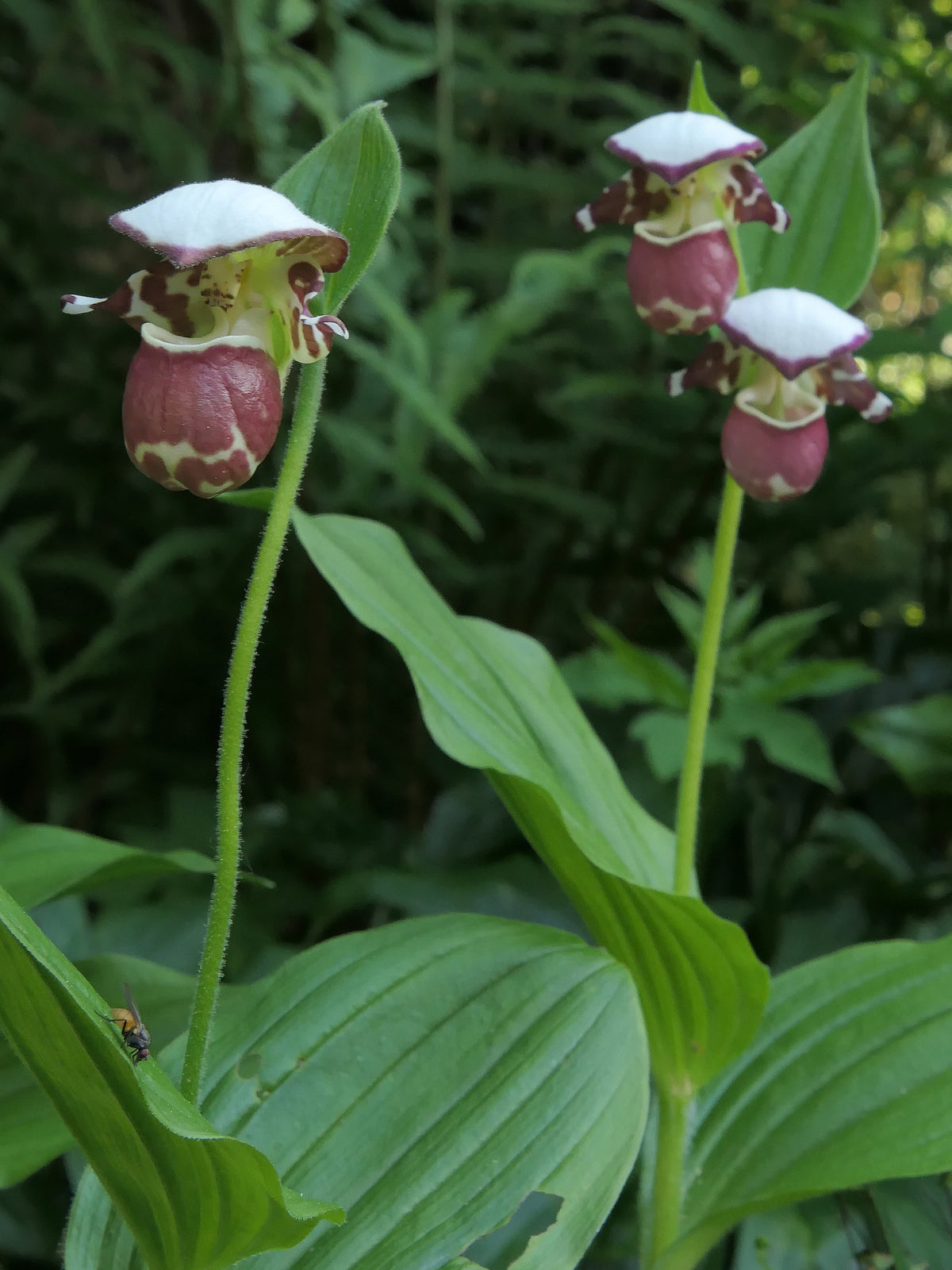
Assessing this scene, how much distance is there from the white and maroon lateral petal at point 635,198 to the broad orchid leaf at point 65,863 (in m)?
0.56

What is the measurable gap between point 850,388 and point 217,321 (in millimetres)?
485

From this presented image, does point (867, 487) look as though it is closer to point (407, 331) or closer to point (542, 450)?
point (542, 450)

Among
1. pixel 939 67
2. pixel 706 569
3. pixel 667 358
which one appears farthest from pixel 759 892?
pixel 939 67

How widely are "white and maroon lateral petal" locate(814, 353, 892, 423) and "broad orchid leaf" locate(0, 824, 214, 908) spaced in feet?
1.86

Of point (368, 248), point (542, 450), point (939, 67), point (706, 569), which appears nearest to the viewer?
point (368, 248)

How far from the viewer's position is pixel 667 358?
1598mm

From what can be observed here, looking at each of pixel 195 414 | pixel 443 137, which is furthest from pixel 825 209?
pixel 443 137

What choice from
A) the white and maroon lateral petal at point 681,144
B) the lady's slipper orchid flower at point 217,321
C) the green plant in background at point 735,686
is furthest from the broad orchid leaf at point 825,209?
the lady's slipper orchid flower at point 217,321

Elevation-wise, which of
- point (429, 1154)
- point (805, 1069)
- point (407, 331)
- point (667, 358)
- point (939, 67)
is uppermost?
point (939, 67)

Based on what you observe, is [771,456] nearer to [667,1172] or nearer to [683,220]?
[683,220]

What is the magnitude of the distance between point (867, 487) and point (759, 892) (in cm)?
65

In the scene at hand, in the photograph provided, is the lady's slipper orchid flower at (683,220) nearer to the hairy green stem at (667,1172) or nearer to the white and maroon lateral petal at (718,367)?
the white and maroon lateral petal at (718,367)

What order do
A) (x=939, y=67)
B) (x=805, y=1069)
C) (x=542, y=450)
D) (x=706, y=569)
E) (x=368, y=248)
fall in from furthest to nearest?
(x=542, y=450) < (x=939, y=67) < (x=706, y=569) < (x=805, y=1069) < (x=368, y=248)

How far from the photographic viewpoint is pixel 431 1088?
2.15 feet
